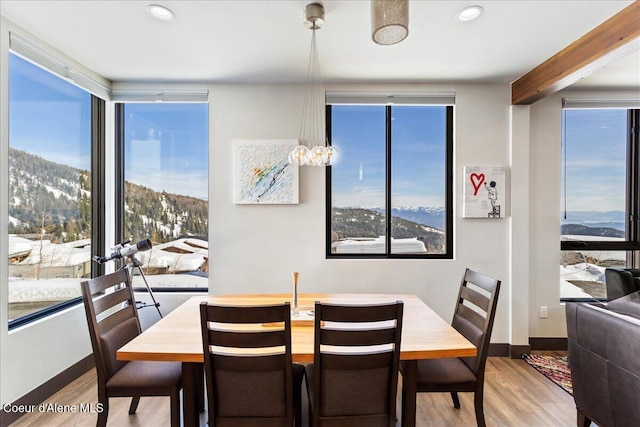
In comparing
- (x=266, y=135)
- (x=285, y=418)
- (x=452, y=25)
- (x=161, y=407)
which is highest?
(x=452, y=25)

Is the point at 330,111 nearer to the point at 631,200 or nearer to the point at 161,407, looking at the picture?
the point at 161,407

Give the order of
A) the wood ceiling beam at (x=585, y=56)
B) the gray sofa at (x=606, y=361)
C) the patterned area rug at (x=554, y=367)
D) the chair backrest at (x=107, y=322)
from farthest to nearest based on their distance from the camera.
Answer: the patterned area rug at (x=554, y=367) < the wood ceiling beam at (x=585, y=56) < the chair backrest at (x=107, y=322) < the gray sofa at (x=606, y=361)

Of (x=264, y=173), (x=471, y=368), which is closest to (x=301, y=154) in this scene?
(x=264, y=173)

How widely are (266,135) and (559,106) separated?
294 cm

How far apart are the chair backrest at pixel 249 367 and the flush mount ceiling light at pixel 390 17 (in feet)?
4.55

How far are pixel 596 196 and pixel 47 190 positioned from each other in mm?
5059

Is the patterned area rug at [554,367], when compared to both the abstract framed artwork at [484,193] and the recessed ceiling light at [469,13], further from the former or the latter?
the recessed ceiling light at [469,13]

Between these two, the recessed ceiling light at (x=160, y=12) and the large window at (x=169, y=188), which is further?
the large window at (x=169, y=188)

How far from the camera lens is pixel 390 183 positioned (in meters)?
3.26

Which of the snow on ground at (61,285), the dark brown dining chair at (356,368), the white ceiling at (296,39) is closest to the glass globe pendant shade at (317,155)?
the white ceiling at (296,39)

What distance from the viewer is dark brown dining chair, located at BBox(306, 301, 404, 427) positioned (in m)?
1.36

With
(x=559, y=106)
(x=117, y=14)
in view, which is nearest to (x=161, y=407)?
(x=117, y=14)

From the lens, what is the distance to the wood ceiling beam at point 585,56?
1.94m

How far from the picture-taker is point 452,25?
2.13m
